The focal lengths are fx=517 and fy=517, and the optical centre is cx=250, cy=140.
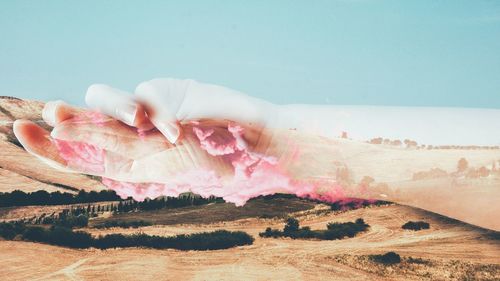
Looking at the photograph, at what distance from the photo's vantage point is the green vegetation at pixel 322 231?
17.2m

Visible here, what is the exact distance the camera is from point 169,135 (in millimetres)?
5852

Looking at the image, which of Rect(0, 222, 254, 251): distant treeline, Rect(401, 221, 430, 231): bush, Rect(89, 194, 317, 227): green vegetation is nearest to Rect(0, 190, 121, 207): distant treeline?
Rect(89, 194, 317, 227): green vegetation

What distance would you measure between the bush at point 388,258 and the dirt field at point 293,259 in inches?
7.5

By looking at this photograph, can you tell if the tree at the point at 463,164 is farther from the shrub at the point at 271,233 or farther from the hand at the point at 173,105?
the shrub at the point at 271,233

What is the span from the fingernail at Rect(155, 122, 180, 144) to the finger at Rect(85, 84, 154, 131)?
0.21 m

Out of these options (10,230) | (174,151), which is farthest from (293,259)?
(174,151)

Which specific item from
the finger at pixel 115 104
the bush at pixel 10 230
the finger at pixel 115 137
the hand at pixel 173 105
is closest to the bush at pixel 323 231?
the bush at pixel 10 230

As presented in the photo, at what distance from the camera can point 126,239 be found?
1672 centimetres

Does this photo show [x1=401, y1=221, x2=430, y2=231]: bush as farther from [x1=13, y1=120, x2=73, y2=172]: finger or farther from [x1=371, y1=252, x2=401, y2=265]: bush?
[x1=13, y1=120, x2=73, y2=172]: finger

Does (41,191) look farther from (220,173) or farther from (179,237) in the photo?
(220,173)

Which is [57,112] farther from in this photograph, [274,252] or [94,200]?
[94,200]

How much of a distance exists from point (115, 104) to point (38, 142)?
145 centimetres

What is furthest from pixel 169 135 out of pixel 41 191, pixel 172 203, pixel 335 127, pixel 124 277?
pixel 41 191

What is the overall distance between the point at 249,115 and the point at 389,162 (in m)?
2.07
